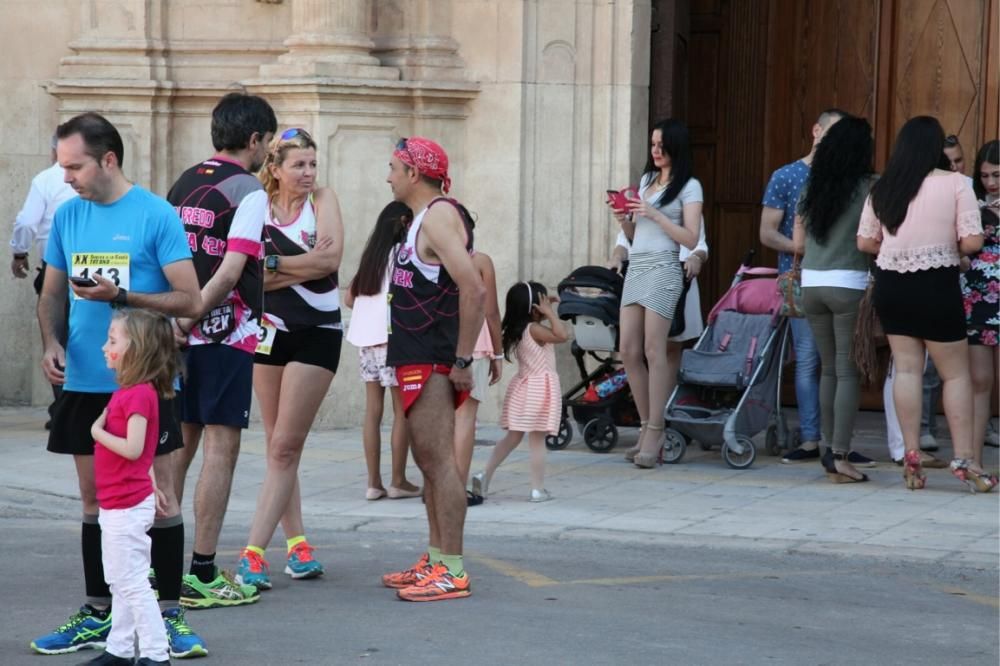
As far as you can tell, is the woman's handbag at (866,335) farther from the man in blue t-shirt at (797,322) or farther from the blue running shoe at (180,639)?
the blue running shoe at (180,639)

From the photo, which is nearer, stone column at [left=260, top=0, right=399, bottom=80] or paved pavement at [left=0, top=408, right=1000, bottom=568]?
paved pavement at [left=0, top=408, right=1000, bottom=568]

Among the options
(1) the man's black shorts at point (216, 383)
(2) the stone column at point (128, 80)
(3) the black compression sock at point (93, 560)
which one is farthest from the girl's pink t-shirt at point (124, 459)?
(2) the stone column at point (128, 80)

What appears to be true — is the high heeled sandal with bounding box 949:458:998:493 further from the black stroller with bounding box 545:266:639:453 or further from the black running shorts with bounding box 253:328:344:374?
the black running shorts with bounding box 253:328:344:374

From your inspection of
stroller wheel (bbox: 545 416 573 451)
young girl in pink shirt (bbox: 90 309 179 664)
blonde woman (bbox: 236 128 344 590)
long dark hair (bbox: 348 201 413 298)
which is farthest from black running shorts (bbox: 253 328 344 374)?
stroller wheel (bbox: 545 416 573 451)

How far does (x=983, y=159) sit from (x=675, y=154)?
5.95 ft

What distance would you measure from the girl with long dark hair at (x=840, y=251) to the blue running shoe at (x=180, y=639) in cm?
509

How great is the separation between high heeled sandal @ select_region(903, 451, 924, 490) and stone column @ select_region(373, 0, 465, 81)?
4.47 m

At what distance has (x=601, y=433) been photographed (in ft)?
38.2

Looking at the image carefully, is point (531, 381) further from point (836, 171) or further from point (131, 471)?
point (131, 471)

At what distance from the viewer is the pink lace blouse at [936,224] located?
387 inches

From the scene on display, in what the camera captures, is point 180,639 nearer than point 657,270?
Yes

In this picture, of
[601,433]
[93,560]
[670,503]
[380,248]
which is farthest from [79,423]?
[601,433]

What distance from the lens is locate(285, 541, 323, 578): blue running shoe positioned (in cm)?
770

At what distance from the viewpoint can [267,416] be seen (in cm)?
761
